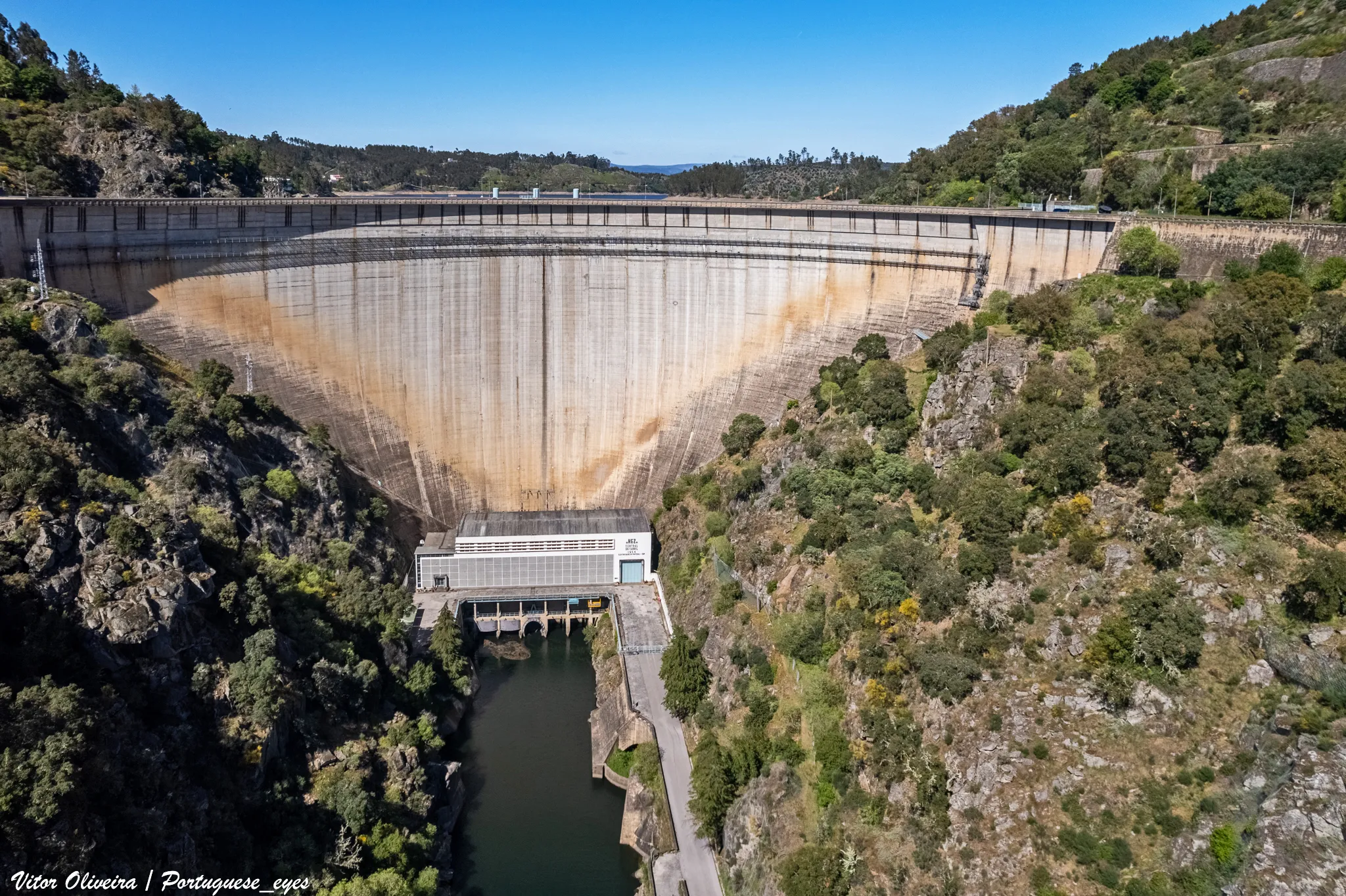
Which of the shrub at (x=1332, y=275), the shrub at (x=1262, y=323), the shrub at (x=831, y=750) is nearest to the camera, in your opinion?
the shrub at (x=831, y=750)

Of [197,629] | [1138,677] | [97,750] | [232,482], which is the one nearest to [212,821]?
[97,750]

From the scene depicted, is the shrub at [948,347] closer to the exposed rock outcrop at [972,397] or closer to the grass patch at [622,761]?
the exposed rock outcrop at [972,397]

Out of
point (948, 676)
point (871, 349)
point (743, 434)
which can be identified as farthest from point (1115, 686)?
point (743, 434)

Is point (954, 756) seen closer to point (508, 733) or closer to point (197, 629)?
point (508, 733)

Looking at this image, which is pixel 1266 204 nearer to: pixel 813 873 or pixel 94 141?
pixel 813 873

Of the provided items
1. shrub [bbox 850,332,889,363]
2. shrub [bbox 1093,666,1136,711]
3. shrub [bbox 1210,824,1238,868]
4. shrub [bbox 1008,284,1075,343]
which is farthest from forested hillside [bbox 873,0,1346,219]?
shrub [bbox 1210,824,1238,868]

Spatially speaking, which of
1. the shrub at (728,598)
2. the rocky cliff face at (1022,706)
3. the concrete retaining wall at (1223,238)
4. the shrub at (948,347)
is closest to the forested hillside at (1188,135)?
the concrete retaining wall at (1223,238)
